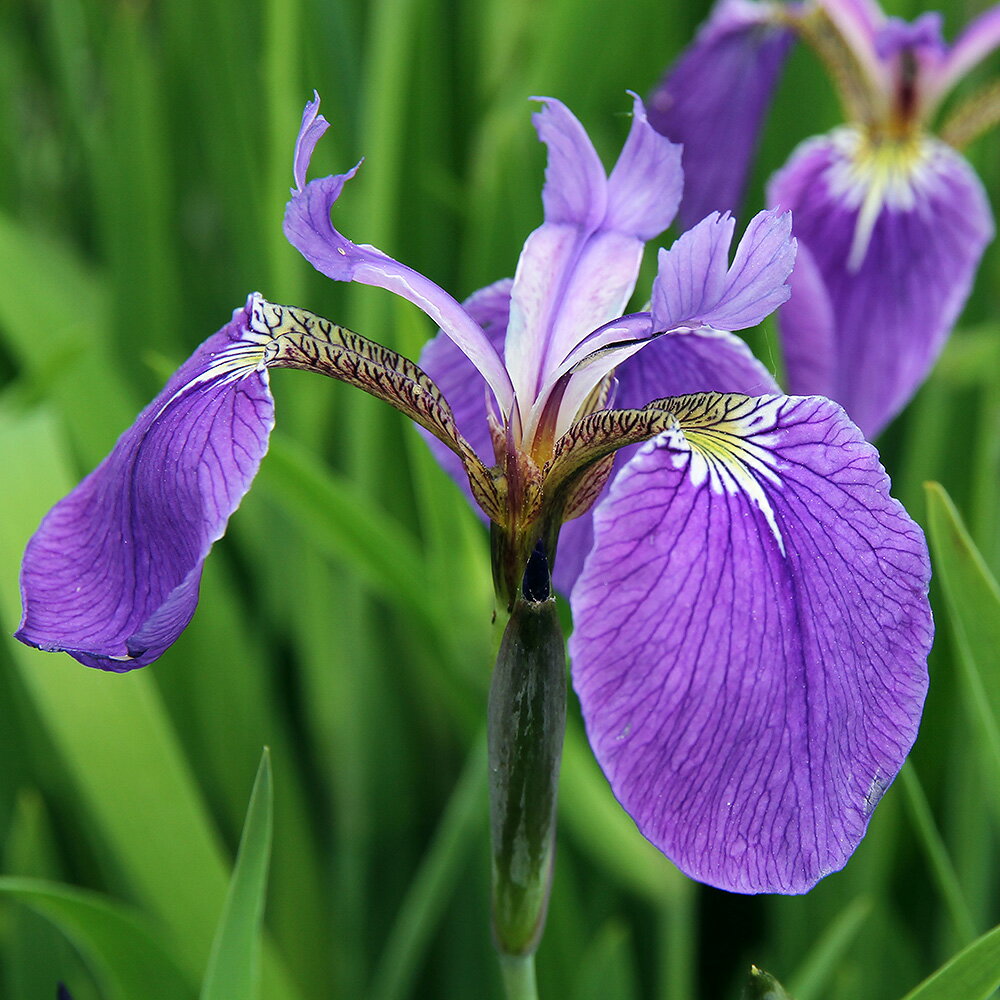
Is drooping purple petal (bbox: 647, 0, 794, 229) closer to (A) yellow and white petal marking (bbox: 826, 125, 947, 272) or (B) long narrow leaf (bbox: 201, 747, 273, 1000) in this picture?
(A) yellow and white petal marking (bbox: 826, 125, 947, 272)

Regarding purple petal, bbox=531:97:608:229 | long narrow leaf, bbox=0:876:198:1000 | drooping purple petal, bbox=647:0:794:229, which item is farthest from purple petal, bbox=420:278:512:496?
drooping purple petal, bbox=647:0:794:229

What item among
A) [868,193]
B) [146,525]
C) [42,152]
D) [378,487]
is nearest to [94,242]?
[42,152]

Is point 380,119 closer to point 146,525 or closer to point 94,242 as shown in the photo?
point 146,525

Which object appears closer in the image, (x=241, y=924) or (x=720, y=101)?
(x=241, y=924)

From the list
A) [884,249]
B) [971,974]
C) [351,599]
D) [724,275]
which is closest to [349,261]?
[724,275]

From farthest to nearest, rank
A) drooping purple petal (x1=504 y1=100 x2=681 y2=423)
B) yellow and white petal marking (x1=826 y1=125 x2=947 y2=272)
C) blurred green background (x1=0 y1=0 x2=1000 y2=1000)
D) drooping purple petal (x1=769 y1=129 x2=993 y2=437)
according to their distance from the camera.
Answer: yellow and white petal marking (x1=826 y1=125 x2=947 y2=272), drooping purple petal (x1=769 y1=129 x2=993 y2=437), blurred green background (x1=0 y1=0 x2=1000 y2=1000), drooping purple petal (x1=504 y1=100 x2=681 y2=423)

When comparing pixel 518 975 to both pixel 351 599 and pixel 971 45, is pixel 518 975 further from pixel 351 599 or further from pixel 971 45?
pixel 971 45

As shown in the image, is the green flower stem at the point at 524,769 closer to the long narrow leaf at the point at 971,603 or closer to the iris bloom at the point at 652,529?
the iris bloom at the point at 652,529
